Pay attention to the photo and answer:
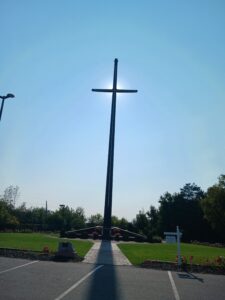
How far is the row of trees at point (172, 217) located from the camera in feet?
179

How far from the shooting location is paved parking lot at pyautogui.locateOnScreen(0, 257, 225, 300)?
31.2 feet

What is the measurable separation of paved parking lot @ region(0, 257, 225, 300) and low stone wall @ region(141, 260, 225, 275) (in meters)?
1.17

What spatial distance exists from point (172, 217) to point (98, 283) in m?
62.2

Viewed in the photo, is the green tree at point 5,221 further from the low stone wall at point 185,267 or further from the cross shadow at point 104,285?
the cross shadow at point 104,285

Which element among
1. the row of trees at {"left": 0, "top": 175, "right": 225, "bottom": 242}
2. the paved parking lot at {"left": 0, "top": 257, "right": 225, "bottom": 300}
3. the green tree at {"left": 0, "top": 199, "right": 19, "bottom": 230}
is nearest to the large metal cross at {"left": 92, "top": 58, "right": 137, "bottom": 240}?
the row of trees at {"left": 0, "top": 175, "right": 225, "bottom": 242}

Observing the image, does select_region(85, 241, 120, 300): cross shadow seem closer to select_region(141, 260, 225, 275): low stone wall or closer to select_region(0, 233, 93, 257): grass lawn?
select_region(141, 260, 225, 275): low stone wall

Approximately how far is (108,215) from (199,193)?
50.1 metres

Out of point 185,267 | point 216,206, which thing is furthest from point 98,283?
point 216,206

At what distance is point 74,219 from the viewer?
87188mm

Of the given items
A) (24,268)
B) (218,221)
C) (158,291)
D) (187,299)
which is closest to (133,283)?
(158,291)

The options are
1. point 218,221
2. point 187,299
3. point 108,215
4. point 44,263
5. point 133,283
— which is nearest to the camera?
point 187,299

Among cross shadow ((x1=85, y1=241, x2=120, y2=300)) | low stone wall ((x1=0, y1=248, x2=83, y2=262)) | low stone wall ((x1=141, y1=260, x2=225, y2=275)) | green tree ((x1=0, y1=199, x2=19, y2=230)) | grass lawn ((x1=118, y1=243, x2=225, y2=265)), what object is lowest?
cross shadow ((x1=85, y1=241, x2=120, y2=300))

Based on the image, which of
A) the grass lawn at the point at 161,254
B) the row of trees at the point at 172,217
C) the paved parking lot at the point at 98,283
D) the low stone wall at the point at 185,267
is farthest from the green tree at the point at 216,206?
the paved parking lot at the point at 98,283

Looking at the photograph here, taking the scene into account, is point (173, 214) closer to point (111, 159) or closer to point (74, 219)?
point (74, 219)
